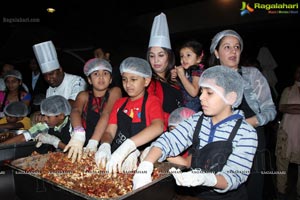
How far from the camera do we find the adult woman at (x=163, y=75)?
1926mm

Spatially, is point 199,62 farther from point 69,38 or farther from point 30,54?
point 30,54

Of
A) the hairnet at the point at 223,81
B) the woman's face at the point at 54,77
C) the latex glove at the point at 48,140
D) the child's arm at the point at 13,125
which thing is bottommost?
the latex glove at the point at 48,140

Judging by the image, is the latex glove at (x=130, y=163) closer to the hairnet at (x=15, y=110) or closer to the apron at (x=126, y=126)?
the apron at (x=126, y=126)

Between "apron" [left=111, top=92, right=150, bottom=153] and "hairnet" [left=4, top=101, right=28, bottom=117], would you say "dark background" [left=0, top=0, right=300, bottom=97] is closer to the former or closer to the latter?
"hairnet" [left=4, top=101, right=28, bottom=117]

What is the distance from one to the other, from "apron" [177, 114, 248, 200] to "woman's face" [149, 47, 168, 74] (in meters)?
0.78

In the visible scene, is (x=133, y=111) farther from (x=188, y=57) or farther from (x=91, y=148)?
(x=188, y=57)

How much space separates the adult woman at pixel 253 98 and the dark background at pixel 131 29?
2.82 metres

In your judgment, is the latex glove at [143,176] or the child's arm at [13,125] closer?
the latex glove at [143,176]

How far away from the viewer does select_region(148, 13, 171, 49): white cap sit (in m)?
2.15

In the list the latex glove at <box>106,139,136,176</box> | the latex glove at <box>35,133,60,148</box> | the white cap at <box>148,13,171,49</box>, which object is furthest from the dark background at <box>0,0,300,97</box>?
the latex glove at <box>106,139,136,176</box>

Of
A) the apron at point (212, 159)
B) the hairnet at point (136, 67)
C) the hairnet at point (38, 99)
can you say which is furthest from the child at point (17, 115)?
the apron at point (212, 159)

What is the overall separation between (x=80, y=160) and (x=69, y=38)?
148 inches

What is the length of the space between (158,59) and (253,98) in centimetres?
Result: 77

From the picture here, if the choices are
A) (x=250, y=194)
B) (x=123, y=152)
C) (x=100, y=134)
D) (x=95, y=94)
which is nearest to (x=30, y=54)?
(x=95, y=94)
